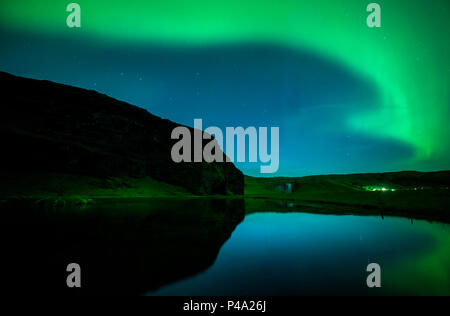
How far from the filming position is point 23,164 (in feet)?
192

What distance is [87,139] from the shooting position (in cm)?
7600

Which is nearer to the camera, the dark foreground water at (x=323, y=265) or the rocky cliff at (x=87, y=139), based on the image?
the dark foreground water at (x=323, y=265)

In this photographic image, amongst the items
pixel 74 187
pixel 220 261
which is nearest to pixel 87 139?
pixel 74 187

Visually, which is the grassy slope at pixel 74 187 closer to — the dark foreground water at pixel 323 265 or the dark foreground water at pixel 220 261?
the dark foreground water at pixel 220 261

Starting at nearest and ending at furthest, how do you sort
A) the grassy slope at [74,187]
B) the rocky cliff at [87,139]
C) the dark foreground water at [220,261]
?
the dark foreground water at [220,261] → the grassy slope at [74,187] → the rocky cliff at [87,139]

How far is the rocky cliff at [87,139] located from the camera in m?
61.8

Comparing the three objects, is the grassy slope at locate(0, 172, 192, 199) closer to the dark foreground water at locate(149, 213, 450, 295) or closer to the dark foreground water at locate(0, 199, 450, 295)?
the dark foreground water at locate(0, 199, 450, 295)

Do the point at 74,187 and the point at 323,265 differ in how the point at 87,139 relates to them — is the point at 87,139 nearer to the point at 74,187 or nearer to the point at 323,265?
the point at 74,187

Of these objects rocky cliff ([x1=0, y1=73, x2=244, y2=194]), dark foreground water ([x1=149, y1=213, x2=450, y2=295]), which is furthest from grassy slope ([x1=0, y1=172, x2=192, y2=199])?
dark foreground water ([x1=149, y1=213, x2=450, y2=295])

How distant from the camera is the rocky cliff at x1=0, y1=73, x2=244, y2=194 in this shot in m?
61.8

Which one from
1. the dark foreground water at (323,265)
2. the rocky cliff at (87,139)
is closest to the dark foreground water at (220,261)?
the dark foreground water at (323,265)

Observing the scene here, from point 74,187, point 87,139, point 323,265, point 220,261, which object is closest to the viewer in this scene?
point 323,265
